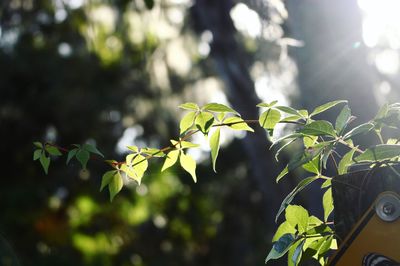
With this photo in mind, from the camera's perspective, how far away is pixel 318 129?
0.96m

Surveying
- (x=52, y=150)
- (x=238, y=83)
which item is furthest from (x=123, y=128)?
(x=52, y=150)

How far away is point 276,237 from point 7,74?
34.4ft

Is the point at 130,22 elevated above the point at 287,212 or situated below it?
above

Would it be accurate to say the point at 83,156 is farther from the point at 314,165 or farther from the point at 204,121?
the point at 314,165

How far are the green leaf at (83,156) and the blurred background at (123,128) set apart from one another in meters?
3.97

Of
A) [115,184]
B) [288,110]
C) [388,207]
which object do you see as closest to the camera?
[388,207]

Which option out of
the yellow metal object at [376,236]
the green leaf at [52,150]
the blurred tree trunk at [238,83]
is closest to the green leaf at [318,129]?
the yellow metal object at [376,236]

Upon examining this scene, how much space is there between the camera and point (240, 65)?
5.23 meters

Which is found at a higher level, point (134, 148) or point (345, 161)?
point (134, 148)

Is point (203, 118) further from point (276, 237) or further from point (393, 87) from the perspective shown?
point (393, 87)

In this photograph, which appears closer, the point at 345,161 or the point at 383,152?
the point at 383,152

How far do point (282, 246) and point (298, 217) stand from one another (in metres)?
0.06

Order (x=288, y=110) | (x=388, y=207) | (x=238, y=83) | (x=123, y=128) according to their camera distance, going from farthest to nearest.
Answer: (x=123, y=128) → (x=238, y=83) → (x=288, y=110) → (x=388, y=207)

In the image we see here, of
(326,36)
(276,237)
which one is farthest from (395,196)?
(326,36)
